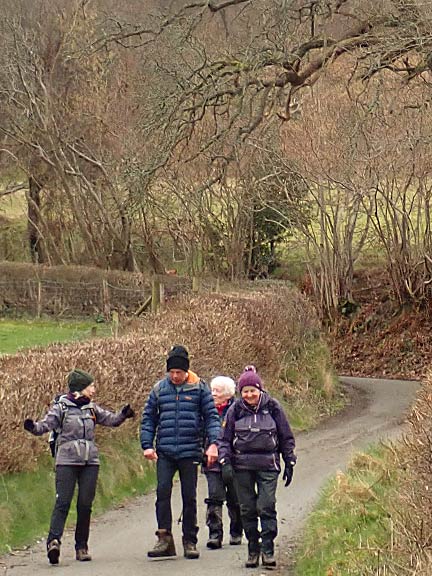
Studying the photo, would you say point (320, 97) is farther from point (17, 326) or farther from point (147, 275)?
point (17, 326)

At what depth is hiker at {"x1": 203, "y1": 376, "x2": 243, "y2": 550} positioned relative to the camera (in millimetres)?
10227

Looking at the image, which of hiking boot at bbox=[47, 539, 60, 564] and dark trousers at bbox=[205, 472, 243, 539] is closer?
hiking boot at bbox=[47, 539, 60, 564]

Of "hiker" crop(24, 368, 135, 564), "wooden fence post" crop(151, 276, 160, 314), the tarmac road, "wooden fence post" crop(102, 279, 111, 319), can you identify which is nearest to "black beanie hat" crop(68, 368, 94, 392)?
"hiker" crop(24, 368, 135, 564)

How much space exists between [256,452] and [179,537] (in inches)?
95.4

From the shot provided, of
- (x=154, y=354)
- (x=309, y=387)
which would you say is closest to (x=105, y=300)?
(x=309, y=387)

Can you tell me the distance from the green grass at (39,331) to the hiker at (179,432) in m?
13.4

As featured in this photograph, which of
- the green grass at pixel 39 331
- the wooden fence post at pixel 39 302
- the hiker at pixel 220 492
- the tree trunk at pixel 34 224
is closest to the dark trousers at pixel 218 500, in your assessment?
the hiker at pixel 220 492

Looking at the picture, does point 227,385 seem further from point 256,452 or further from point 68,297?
point 68,297

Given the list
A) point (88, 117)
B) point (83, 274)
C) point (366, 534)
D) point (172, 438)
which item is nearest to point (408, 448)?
point (366, 534)

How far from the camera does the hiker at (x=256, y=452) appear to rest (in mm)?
9086

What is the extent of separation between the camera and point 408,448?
9.55 meters

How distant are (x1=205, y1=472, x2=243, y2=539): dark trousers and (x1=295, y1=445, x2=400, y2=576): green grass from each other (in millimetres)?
762

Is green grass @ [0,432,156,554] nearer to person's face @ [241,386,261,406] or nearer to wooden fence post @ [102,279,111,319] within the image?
person's face @ [241,386,261,406]

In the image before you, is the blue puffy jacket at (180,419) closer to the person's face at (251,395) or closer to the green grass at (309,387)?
the person's face at (251,395)
